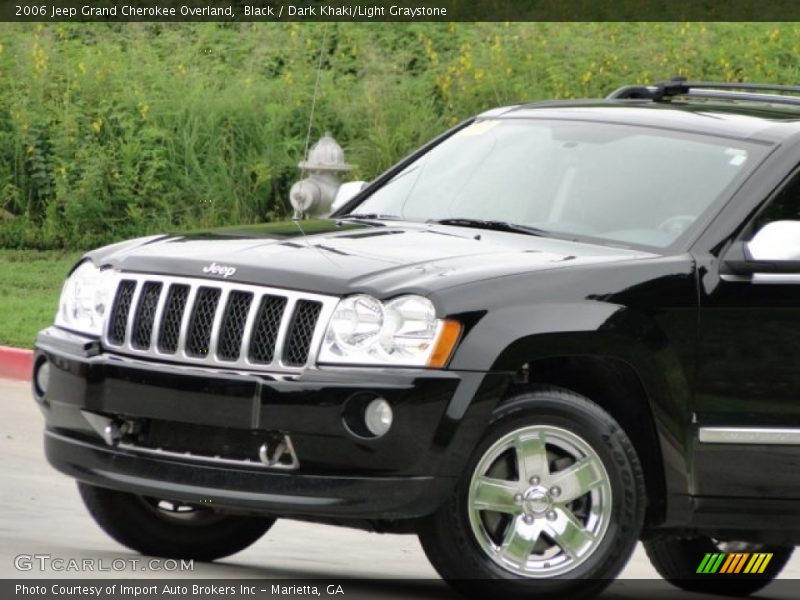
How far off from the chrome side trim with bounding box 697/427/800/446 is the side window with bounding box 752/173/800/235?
68cm

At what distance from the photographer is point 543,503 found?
6516mm

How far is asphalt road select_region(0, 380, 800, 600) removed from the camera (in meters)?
7.35

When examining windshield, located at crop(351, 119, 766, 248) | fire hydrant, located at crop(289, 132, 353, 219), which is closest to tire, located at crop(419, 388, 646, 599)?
windshield, located at crop(351, 119, 766, 248)

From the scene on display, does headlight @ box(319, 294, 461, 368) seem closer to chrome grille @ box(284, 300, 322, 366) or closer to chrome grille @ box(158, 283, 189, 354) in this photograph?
chrome grille @ box(284, 300, 322, 366)

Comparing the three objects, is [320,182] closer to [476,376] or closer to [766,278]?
[766,278]

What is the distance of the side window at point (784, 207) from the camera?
709cm

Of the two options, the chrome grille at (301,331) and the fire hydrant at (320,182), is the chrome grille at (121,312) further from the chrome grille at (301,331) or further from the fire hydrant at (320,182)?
the fire hydrant at (320,182)

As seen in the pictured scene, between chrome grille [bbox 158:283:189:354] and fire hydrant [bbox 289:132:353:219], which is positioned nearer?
chrome grille [bbox 158:283:189:354]

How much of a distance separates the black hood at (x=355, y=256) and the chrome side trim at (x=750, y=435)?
2.03 feet

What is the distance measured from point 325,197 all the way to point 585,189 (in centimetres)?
1168

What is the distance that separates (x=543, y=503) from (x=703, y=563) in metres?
1.90

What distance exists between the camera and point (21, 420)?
487 inches

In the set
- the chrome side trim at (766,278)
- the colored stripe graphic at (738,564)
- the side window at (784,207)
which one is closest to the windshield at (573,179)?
the side window at (784,207)

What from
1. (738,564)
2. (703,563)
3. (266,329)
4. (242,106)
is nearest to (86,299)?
(266,329)
